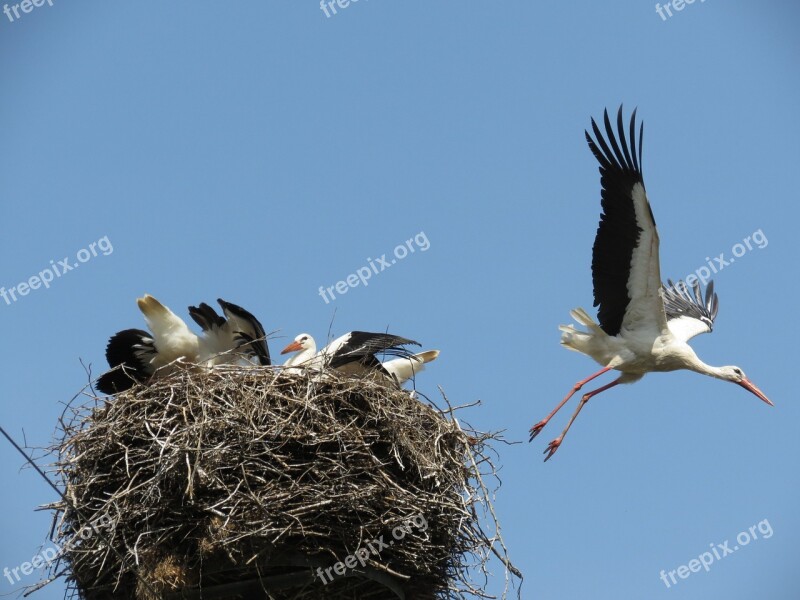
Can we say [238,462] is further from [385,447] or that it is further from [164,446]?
[385,447]

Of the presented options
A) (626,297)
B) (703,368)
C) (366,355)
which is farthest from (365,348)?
(703,368)

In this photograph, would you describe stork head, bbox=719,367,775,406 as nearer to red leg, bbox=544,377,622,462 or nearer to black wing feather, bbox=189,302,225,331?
red leg, bbox=544,377,622,462

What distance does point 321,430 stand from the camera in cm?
686

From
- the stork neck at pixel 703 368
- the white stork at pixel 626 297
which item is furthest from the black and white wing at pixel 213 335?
the stork neck at pixel 703 368

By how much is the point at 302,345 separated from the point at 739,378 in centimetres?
417

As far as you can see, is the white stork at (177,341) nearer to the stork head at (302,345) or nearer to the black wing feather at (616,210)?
the stork head at (302,345)

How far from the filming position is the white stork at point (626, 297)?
960cm

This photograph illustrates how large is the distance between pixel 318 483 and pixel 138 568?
104cm

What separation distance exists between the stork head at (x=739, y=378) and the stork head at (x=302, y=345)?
153 inches

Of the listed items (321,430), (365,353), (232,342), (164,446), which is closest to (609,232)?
(365,353)

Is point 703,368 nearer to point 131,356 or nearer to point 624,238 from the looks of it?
point 624,238

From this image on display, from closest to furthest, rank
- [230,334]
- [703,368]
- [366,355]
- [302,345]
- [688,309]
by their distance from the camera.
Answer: [366,355] → [230,334] → [302,345] → [703,368] → [688,309]

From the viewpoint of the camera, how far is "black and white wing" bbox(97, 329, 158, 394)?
27.4ft

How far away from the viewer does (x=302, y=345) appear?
31.6 ft
